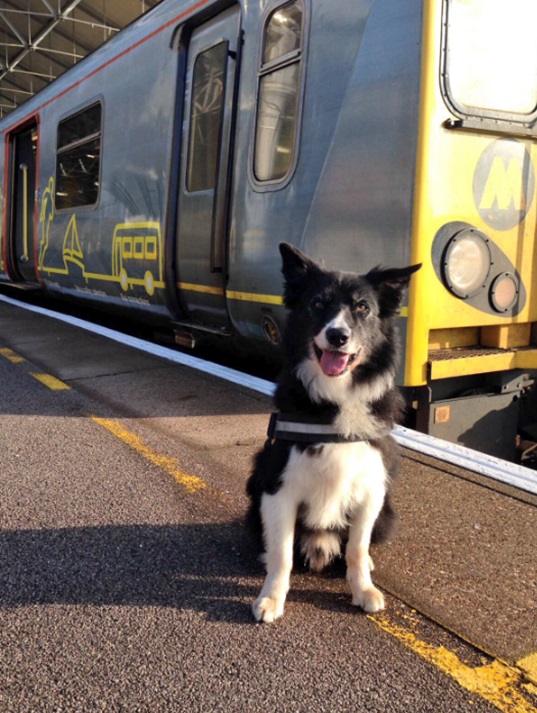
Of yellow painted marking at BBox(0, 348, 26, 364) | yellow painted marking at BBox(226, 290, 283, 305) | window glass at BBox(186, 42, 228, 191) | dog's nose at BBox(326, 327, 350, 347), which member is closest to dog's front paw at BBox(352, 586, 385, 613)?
dog's nose at BBox(326, 327, 350, 347)

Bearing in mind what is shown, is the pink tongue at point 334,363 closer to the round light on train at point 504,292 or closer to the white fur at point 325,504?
the white fur at point 325,504

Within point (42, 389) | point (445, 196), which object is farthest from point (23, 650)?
point (42, 389)

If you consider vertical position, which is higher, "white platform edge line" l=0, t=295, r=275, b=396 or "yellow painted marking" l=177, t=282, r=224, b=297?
"yellow painted marking" l=177, t=282, r=224, b=297

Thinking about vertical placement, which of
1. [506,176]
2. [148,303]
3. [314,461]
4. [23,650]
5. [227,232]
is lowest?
[23,650]

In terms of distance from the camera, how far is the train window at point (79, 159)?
7434mm

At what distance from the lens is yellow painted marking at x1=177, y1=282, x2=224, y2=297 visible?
17.6ft

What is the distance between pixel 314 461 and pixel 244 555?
2.20ft

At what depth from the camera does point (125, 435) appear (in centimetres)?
413

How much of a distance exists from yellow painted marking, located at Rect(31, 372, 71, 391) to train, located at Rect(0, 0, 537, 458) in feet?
3.95

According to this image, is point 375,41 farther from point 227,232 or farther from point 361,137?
point 227,232

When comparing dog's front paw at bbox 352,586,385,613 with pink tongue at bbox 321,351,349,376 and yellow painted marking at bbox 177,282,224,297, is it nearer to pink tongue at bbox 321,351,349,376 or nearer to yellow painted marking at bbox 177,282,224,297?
pink tongue at bbox 321,351,349,376

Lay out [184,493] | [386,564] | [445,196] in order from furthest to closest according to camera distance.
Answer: [445,196]
[184,493]
[386,564]

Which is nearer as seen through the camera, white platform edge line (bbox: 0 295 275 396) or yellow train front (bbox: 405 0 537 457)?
yellow train front (bbox: 405 0 537 457)

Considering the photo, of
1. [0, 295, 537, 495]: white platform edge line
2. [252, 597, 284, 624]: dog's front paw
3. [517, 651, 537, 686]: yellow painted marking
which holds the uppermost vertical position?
[0, 295, 537, 495]: white platform edge line
